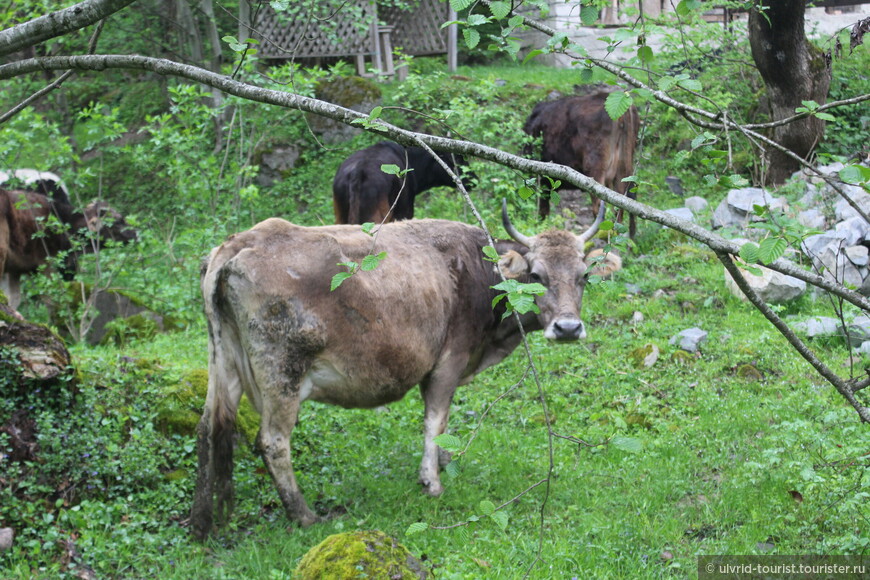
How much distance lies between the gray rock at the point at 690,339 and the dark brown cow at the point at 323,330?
2313 mm

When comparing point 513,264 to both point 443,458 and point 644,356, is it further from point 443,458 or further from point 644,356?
point 644,356

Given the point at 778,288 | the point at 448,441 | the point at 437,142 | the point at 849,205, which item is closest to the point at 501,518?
the point at 448,441

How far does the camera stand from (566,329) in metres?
6.36

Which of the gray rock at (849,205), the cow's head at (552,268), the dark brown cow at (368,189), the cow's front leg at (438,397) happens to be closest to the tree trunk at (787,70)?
the gray rock at (849,205)

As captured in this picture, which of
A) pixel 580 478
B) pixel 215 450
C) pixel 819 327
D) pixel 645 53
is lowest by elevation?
pixel 580 478

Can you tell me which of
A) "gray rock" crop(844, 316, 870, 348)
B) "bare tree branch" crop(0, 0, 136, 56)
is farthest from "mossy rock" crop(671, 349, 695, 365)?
"bare tree branch" crop(0, 0, 136, 56)

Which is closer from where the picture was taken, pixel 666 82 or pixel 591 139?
pixel 666 82

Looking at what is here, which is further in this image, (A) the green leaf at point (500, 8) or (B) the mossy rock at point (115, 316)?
(B) the mossy rock at point (115, 316)

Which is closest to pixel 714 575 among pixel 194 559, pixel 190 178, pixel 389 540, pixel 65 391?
pixel 389 540

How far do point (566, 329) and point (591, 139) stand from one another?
6428 mm

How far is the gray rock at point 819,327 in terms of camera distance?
8.12 meters

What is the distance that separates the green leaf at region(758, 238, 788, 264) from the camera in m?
2.76

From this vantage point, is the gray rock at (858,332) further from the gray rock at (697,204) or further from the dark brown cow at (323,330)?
the gray rock at (697,204)

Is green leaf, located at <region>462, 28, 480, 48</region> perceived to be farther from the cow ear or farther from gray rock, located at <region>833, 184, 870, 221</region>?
gray rock, located at <region>833, 184, 870, 221</region>
